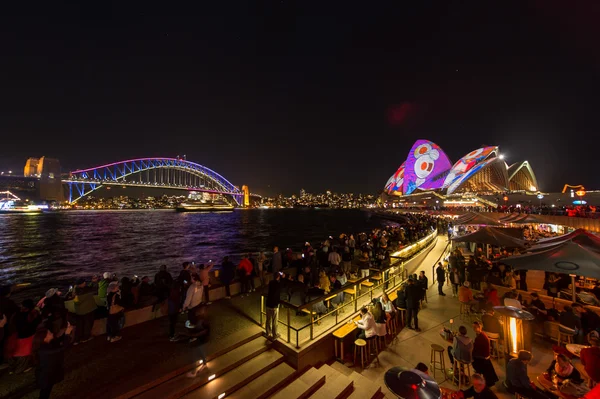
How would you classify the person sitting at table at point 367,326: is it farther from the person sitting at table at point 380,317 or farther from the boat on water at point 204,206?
the boat on water at point 204,206

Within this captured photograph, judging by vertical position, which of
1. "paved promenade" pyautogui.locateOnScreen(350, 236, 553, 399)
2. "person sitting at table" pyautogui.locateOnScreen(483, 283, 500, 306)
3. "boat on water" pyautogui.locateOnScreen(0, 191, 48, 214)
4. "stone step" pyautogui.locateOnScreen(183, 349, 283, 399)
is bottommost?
"paved promenade" pyautogui.locateOnScreen(350, 236, 553, 399)

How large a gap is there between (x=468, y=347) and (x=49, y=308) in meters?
7.88

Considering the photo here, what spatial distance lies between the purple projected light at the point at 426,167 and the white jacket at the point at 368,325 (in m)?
67.9

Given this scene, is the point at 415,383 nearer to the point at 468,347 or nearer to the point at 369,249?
the point at 468,347

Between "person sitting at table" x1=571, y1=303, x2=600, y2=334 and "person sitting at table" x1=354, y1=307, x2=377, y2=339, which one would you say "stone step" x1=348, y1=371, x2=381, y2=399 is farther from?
"person sitting at table" x1=571, y1=303, x2=600, y2=334

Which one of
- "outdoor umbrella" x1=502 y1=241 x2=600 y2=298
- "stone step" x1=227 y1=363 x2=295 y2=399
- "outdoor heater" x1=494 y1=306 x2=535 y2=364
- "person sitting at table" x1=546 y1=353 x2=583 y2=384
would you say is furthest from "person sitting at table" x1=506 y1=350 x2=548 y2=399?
"stone step" x1=227 y1=363 x2=295 y2=399

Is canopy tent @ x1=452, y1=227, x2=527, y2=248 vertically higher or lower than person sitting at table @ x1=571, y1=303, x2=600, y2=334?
higher

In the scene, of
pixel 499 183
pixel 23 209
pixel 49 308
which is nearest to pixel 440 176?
pixel 499 183

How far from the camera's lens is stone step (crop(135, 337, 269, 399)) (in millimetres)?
3824

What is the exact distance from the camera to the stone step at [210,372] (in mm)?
3824

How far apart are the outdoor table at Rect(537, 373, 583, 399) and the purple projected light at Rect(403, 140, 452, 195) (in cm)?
6811

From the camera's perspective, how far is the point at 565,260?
223 inches

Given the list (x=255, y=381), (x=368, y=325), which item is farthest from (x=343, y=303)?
(x=255, y=381)

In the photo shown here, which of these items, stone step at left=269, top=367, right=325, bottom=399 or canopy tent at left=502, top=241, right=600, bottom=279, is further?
canopy tent at left=502, top=241, right=600, bottom=279
